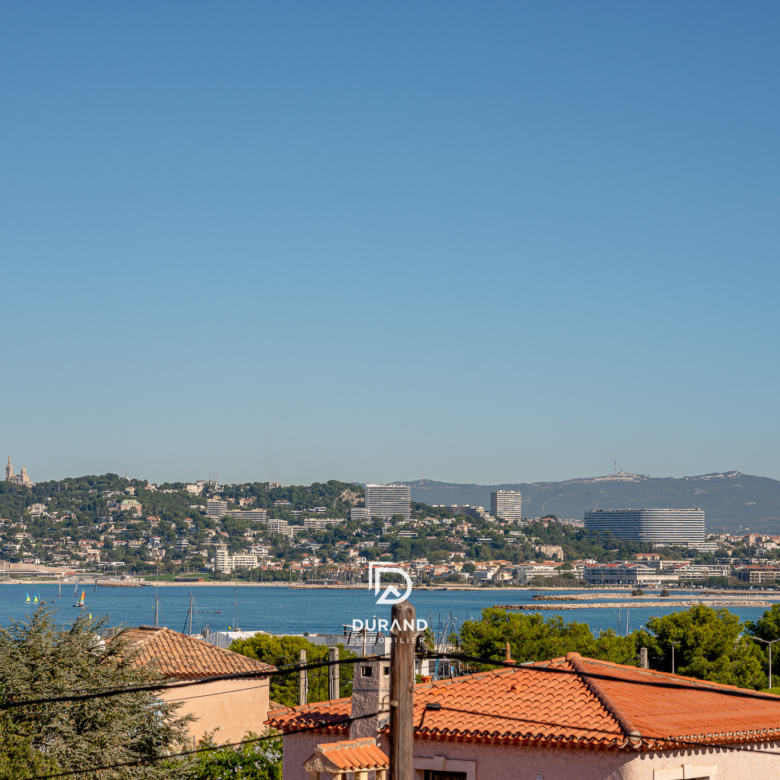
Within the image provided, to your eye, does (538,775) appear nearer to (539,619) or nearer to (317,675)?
(539,619)

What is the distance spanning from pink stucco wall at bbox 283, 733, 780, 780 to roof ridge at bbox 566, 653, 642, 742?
0.70ft

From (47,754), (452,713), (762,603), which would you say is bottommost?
(762,603)

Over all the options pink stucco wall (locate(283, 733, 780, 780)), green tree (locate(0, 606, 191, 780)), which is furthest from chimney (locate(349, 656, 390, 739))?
green tree (locate(0, 606, 191, 780))

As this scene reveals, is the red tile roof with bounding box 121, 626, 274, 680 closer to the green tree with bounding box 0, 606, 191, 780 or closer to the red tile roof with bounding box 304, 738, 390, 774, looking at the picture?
the green tree with bounding box 0, 606, 191, 780

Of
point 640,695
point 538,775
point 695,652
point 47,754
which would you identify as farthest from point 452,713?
point 695,652

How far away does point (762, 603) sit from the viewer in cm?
19575

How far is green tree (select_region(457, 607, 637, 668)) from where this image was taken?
36281 mm

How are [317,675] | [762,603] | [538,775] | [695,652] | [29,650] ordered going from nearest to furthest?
[538,775]
[29,650]
[695,652]
[317,675]
[762,603]

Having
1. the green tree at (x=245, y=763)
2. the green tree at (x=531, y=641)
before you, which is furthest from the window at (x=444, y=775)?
the green tree at (x=531, y=641)

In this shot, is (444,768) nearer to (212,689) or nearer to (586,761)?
(586,761)

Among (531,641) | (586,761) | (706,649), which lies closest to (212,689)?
(586,761)

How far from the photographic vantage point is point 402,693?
21.0 ft

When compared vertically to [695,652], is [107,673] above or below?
above

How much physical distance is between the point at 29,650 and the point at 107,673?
116 cm
